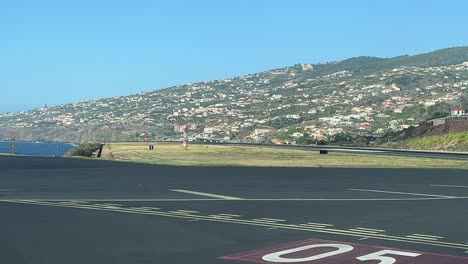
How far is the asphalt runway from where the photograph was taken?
30.2 ft

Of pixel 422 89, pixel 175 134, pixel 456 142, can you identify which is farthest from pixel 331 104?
pixel 456 142

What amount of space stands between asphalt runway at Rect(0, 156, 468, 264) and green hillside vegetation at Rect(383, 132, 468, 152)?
52736 millimetres

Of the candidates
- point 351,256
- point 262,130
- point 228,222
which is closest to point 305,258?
point 351,256

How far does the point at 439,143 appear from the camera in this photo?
77.9 meters

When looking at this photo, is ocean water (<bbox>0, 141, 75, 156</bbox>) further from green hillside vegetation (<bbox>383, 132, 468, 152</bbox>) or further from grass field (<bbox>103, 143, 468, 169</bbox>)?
green hillside vegetation (<bbox>383, 132, 468, 152</bbox>)

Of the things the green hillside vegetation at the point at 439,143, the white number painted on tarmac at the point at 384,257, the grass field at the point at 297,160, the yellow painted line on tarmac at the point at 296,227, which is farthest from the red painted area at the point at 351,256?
the green hillside vegetation at the point at 439,143

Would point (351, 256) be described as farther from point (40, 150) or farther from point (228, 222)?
point (40, 150)

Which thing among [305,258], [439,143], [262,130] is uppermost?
[262,130]

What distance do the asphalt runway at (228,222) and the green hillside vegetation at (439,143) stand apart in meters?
52.7

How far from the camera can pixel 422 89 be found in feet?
622

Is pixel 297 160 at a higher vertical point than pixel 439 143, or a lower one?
lower

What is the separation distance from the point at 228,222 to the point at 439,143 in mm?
70370

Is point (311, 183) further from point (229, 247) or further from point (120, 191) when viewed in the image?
point (229, 247)

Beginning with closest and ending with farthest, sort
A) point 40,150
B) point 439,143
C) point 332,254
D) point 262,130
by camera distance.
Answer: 1. point 332,254
2. point 439,143
3. point 40,150
4. point 262,130
